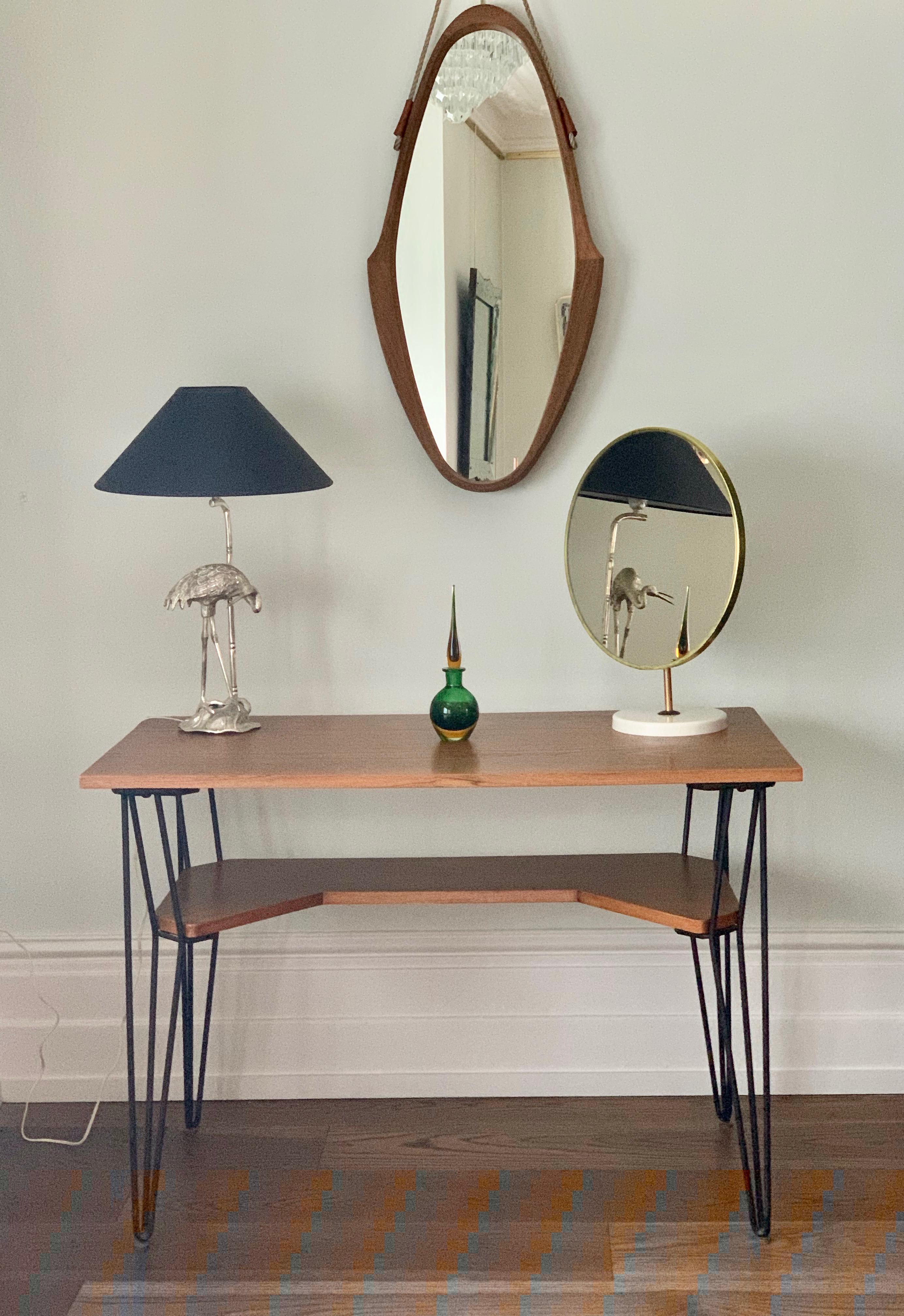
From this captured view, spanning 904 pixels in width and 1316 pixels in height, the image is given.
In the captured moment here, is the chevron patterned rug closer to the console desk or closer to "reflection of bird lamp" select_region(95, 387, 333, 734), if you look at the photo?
the console desk

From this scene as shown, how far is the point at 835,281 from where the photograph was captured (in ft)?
7.72

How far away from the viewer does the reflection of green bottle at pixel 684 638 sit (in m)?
2.17

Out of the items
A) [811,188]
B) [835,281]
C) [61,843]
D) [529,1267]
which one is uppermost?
[811,188]

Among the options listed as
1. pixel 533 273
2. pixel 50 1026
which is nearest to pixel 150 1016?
pixel 50 1026

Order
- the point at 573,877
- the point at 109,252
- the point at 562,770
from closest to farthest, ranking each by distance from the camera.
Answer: the point at 562,770 → the point at 573,877 → the point at 109,252

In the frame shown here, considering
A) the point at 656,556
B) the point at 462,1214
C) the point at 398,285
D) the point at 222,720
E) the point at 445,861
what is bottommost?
the point at 462,1214

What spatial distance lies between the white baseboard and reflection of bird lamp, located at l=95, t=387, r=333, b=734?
0.81m

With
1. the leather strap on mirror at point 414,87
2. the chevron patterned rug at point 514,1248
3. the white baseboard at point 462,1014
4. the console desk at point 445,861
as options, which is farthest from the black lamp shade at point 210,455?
the chevron patterned rug at point 514,1248

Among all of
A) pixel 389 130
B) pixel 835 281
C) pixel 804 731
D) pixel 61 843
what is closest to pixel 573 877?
pixel 804 731

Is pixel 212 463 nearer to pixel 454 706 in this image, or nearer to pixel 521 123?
pixel 454 706

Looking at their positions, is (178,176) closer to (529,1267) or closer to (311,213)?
(311,213)

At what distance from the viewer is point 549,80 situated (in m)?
2.30

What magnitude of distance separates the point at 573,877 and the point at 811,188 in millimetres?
1402

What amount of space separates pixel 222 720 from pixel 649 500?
881 mm
